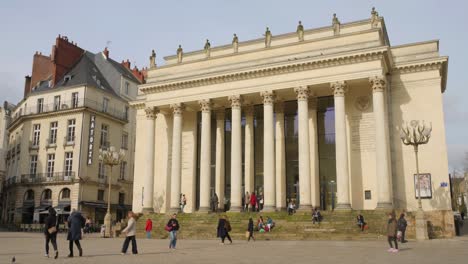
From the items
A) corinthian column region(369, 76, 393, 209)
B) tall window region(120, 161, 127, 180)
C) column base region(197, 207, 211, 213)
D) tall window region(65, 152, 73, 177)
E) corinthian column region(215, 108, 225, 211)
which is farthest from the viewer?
tall window region(120, 161, 127, 180)

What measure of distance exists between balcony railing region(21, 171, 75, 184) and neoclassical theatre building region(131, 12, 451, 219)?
11006mm

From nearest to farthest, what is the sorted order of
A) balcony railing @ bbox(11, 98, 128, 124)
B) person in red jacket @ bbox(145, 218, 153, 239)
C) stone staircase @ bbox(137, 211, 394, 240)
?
stone staircase @ bbox(137, 211, 394, 240) < person in red jacket @ bbox(145, 218, 153, 239) < balcony railing @ bbox(11, 98, 128, 124)

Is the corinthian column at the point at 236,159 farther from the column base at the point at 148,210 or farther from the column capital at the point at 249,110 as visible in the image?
the column base at the point at 148,210

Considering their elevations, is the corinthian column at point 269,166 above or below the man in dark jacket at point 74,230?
above

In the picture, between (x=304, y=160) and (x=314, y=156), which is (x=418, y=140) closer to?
(x=304, y=160)

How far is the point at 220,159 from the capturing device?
3622 centimetres

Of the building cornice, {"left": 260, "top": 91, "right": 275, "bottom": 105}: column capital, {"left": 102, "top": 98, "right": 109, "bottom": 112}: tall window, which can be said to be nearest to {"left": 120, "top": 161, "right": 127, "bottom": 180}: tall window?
{"left": 102, "top": 98, "right": 109, "bottom": 112}: tall window

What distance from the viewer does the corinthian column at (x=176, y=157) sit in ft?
112

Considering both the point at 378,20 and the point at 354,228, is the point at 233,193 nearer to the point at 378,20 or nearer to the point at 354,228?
the point at 354,228

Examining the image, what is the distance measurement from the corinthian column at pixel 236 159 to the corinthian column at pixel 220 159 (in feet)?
11.7

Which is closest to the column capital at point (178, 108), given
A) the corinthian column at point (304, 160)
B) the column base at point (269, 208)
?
the corinthian column at point (304, 160)

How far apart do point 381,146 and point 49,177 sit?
112 ft

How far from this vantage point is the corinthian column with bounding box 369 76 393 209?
92.2 ft

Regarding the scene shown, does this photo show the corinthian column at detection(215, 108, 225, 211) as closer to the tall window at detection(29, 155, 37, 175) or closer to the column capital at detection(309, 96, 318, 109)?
the column capital at detection(309, 96, 318, 109)
